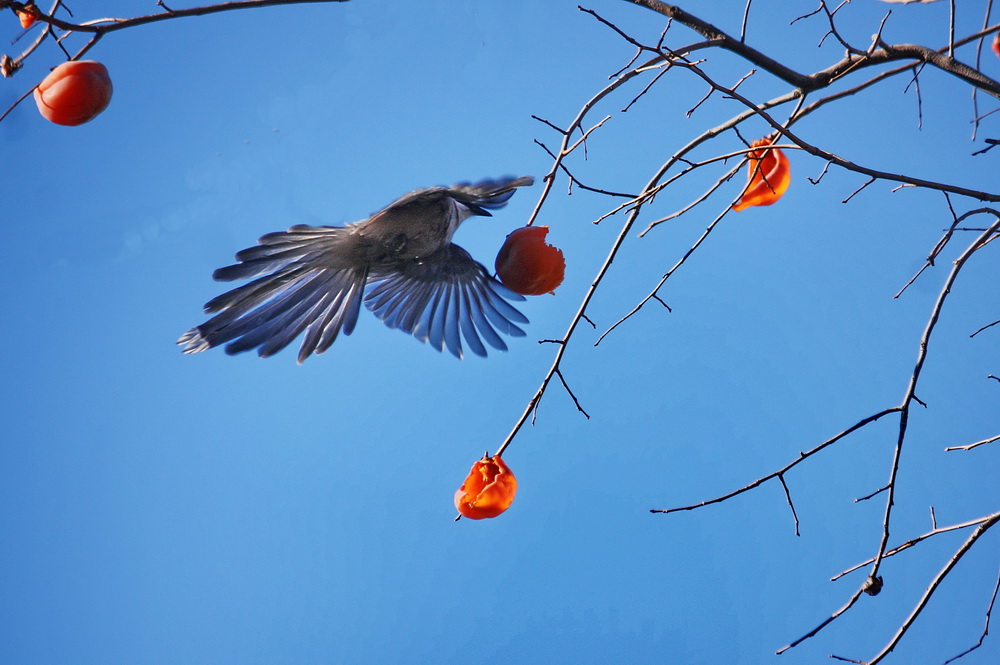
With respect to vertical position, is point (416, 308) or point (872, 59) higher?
point (416, 308)

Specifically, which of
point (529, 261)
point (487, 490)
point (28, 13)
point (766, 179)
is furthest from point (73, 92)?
point (766, 179)

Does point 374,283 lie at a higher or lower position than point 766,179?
higher

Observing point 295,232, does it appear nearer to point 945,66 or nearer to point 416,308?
point 416,308

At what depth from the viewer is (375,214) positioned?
74.6 inches

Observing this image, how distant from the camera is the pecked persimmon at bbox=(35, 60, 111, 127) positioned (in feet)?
3.96

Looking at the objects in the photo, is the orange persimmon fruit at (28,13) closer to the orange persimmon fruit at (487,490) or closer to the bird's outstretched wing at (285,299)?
the bird's outstretched wing at (285,299)

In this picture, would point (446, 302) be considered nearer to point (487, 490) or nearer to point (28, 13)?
point (487, 490)

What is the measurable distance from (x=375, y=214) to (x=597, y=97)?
0.75 metres

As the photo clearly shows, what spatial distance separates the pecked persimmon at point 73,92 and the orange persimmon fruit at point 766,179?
3.10ft

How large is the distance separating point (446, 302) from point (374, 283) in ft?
0.65

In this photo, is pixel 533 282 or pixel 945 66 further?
pixel 533 282

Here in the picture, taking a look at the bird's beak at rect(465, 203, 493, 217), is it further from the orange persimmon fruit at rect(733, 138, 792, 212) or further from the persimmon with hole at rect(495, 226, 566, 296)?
the orange persimmon fruit at rect(733, 138, 792, 212)

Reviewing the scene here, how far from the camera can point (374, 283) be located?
2.39 metres

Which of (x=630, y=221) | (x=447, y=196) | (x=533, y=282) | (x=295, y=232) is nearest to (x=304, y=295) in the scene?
(x=295, y=232)
